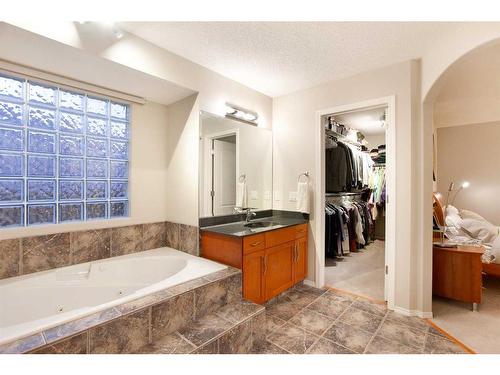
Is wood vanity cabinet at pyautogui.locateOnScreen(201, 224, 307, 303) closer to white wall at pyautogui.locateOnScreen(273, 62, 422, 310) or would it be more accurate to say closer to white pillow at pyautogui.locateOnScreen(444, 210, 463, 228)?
white wall at pyautogui.locateOnScreen(273, 62, 422, 310)

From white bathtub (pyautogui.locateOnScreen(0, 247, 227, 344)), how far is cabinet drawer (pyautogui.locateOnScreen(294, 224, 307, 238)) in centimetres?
101

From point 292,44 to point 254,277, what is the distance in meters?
2.03

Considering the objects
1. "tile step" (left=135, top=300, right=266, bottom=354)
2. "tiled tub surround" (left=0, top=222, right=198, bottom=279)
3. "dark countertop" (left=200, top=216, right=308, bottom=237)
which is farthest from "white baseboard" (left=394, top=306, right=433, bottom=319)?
"tiled tub surround" (left=0, top=222, right=198, bottom=279)

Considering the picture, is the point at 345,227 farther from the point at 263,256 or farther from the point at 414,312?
the point at 263,256

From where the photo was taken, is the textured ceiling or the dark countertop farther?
the dark countertop

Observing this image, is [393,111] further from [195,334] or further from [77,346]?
[77,346]

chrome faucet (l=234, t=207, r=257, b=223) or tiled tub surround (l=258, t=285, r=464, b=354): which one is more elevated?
chrome faucet (l=234, t=207, r=257, b=223)

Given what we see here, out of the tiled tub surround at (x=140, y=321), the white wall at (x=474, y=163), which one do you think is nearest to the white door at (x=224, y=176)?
the tiled tub surround at (x=140, y=321)

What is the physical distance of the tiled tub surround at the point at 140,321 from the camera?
108 cm

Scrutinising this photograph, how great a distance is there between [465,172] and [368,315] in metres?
4.16

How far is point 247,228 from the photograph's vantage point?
2.48m

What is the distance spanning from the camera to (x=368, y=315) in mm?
2166

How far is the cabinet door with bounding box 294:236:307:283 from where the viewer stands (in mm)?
2664

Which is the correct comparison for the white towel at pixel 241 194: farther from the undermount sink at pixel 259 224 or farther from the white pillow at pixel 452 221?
the white pillow at pixel 452 221
